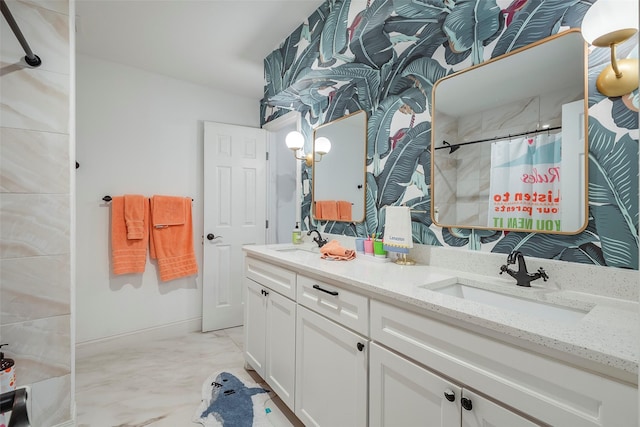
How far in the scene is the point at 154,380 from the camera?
218 cm

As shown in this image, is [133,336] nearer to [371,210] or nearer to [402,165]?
[371,210]

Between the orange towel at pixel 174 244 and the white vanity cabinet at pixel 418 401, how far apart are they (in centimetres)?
231

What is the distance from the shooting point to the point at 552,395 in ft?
2.40

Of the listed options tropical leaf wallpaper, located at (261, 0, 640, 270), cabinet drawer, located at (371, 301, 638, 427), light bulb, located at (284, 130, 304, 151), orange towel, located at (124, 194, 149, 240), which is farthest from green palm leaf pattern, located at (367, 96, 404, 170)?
orange towel, located at (124, 194, 149, 240)

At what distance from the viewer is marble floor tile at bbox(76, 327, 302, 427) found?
1.78 meters

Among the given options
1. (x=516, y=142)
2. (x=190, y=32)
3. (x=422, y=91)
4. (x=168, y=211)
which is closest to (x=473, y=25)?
(x=422, y=91)

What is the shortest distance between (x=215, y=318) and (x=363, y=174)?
2.19 m

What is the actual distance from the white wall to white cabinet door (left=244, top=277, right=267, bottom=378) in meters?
1.14

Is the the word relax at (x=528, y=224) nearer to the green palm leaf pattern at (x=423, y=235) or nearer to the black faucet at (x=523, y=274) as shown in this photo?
the black faucet at (x=523, y=274)

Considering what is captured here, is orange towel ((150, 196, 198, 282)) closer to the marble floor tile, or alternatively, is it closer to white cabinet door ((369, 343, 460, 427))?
the marble floor tile

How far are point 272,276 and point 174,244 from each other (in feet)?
4.87

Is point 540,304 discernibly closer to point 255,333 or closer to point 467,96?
point 467,96

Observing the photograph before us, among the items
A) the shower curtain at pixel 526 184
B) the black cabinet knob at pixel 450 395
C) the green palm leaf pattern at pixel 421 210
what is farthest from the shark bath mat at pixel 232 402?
the shower curtain at pixel 526 184

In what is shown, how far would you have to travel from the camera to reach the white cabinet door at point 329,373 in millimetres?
1244
